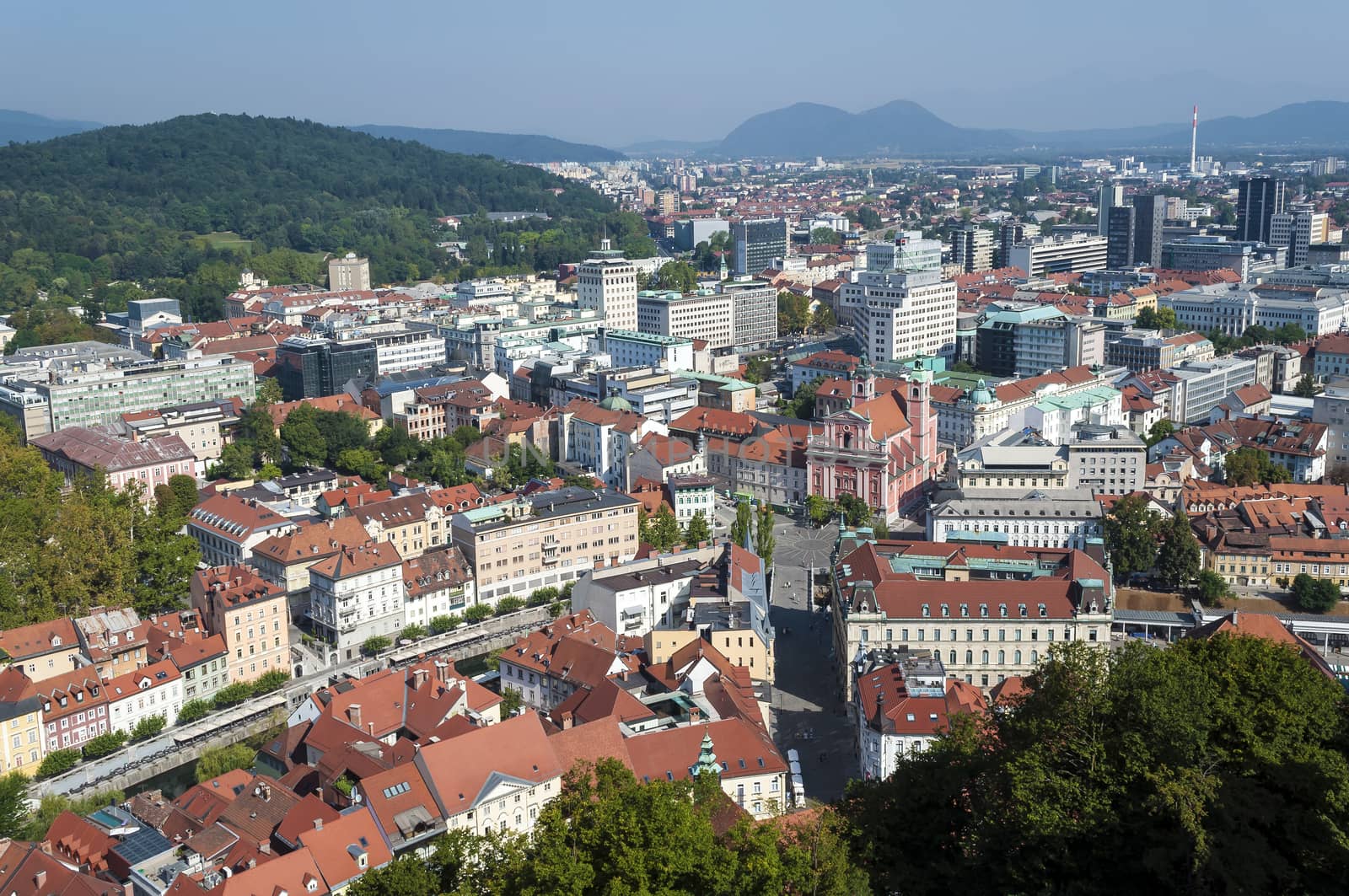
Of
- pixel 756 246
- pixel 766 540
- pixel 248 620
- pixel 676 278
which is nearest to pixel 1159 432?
pixel 766 540

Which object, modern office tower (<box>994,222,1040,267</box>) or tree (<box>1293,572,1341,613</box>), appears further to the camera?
modern office tower (<box>994,222,1040,267</box>)

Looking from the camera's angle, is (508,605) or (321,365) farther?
(321,365)

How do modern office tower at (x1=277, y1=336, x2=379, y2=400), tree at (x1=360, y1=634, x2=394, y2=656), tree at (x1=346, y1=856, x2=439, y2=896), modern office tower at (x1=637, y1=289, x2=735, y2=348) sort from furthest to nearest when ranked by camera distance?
Answer: modern office tower at (x1=637, y1=289, x2=735, y2=348)
modern office tower at (x1=277, y1=336, x2=379, y2=400)
tree at (x1=360, y1=634, x2=394, y2=656)
tree at (x1=346, y1=856, x2=439, y2=896)

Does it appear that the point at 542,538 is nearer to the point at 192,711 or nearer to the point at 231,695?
the point at 231,695

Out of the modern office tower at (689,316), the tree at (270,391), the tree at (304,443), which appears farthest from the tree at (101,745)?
the modern office tower at (689,316)

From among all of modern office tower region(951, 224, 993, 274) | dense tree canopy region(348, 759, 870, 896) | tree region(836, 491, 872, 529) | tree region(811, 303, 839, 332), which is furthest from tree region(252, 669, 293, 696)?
modern office tower region(951, 224, 993, 274)

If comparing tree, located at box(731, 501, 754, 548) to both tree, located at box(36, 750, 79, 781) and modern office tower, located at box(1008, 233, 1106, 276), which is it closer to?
tree, located at box(36, 750, 79, 781)
